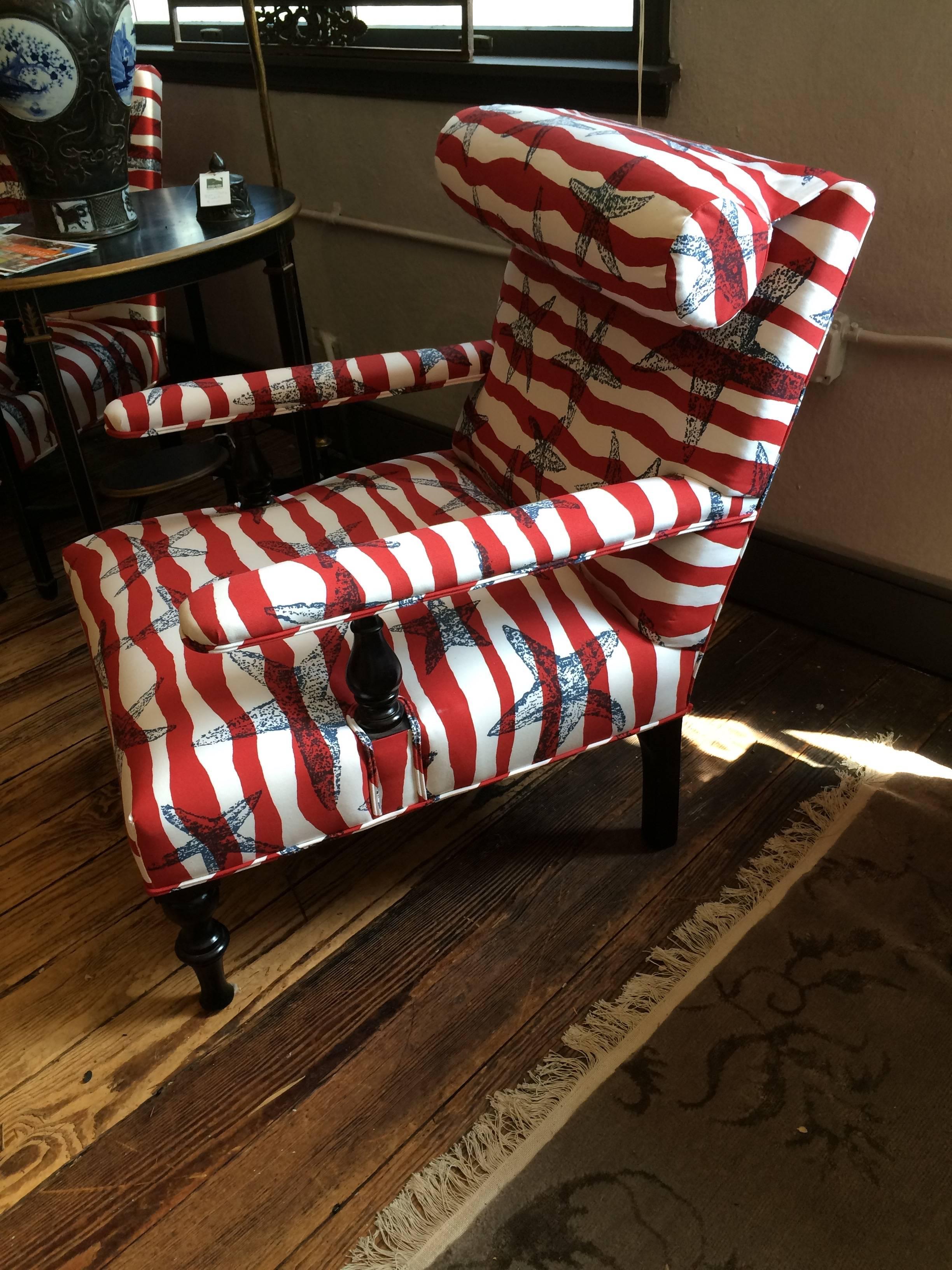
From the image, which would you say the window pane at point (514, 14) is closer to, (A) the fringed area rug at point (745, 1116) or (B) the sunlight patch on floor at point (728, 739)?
(B) the sunlight patch on floor at point (728, 739)

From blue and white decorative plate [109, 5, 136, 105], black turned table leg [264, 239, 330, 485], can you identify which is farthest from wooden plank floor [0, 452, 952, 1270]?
blue and white decorative plate [109, 5, 136, 105]

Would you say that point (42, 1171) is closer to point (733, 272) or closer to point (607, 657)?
point (607, 657)

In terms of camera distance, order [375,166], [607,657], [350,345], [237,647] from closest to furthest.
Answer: [237,647] < [607,657] < [375,166] < [350,345]

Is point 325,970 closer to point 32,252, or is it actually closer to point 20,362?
point 32,252

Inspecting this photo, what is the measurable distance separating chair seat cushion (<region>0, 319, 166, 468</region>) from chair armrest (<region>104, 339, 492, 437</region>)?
2.10 feet

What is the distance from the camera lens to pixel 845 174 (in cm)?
127

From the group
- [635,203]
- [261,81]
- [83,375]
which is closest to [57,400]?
[83,375]

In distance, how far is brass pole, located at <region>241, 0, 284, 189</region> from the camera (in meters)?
1.62

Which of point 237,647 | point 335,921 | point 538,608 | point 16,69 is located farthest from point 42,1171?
point 16,69

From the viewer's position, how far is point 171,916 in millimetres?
965

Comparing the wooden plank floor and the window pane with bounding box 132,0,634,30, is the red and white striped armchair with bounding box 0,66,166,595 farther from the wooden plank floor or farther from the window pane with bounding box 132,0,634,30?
the wooden plank floor

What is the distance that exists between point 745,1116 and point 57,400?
1340 millimetres

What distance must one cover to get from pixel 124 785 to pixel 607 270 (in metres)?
0.68

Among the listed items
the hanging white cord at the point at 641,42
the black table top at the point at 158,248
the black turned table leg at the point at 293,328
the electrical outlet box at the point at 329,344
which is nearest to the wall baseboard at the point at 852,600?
the hanging white cord at the point at 641,42
